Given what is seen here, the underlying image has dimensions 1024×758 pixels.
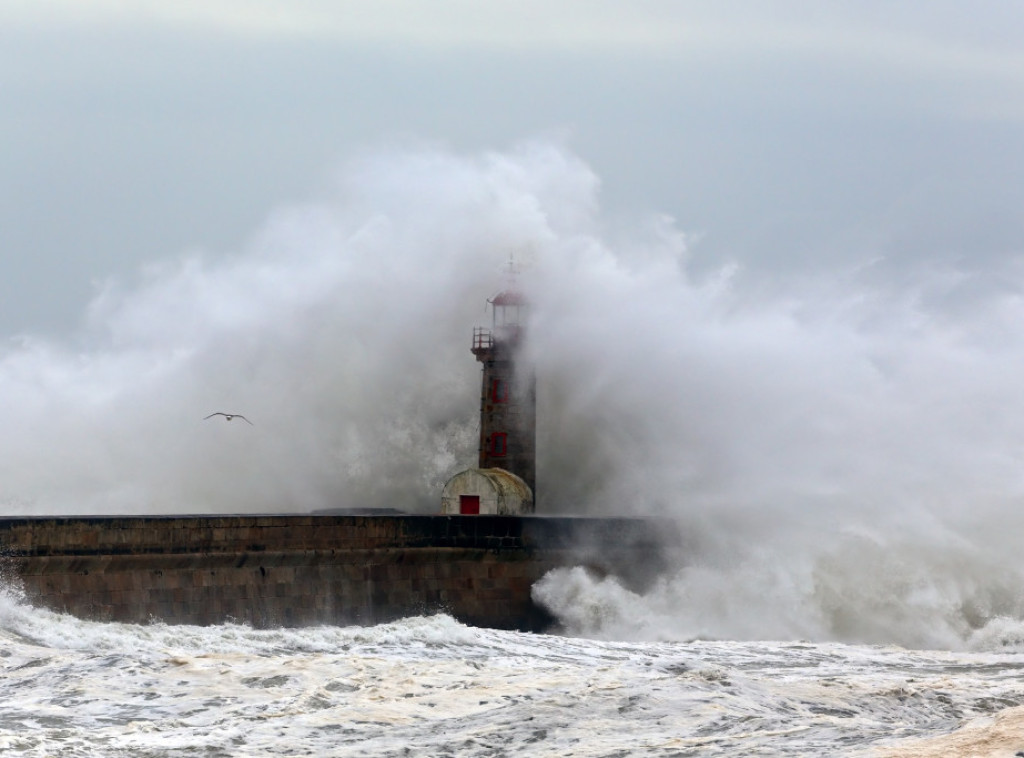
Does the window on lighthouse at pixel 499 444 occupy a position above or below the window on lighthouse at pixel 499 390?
below

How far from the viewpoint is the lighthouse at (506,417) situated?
24609mm

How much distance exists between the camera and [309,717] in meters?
11.5

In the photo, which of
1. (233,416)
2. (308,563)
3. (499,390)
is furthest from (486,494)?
(308,563)

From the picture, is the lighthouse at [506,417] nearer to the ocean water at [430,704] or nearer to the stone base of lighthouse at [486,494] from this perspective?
the stone base of lighthouse at [486,494]

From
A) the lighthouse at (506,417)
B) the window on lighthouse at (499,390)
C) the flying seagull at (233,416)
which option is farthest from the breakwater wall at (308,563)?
the flying seagull at (233,416)

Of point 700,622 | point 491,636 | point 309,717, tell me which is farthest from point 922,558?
point 309,717

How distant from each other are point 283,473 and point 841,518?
30.7 ft

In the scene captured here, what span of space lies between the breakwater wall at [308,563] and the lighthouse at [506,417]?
4.21m

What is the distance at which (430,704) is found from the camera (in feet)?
39.5

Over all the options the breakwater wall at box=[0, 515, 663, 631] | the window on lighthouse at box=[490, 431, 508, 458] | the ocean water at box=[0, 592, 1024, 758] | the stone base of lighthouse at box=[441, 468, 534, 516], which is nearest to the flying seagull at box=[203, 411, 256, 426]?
the stone base of lighthouse at box=[441, 468, 534, 516]

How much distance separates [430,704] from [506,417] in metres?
13.1

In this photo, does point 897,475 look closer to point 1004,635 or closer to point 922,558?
point 922,558

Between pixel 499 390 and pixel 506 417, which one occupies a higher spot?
pixel 499 390

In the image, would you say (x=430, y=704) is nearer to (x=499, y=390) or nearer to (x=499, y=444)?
(x=499, y=390)
